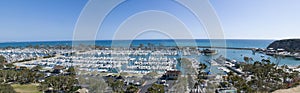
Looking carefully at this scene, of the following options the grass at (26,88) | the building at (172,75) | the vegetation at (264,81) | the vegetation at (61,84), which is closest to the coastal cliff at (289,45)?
the vegetation at (264,81)

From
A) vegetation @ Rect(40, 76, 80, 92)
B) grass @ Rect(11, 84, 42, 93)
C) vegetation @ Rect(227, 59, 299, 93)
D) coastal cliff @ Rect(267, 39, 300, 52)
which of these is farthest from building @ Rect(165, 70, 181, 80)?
coastal cliff @ Rect(267, 39, 300, 52)

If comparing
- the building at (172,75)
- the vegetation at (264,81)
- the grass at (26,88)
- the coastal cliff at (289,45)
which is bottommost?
the grass at (26,88)

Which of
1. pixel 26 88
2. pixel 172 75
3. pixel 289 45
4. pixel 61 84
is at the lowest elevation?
pixel 26 88

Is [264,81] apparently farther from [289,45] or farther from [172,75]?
[289,45]

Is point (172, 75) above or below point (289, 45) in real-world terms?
below

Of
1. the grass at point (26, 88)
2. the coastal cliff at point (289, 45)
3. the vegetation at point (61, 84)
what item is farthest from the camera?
the coastal cliff at point (289, 45)

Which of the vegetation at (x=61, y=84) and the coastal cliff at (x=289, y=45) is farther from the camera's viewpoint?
the coastal cliff at (x=289, y=45)

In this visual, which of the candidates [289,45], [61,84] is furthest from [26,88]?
[289,45]

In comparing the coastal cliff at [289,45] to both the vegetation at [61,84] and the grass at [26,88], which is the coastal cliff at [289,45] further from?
the grass at [26,88]

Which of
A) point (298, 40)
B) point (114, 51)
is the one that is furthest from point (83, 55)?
point (298, 40)

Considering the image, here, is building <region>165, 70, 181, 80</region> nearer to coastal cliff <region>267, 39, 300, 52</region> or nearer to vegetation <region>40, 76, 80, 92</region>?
vegetation <region>40, 76, 80, 92</region>

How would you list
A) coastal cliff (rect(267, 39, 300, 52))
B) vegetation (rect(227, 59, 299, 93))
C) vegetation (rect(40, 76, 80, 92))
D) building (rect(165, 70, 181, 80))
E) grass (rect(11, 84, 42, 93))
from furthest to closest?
coastal cliff (rect(267, 39, 300, 52)), building (rect(165, 70, 181, 80)), grass (rect(11, 84, 42, 93)), vegetation (rect(40, 76, 80, 92)), vegetation (rect(227, 59, 299, 93))
